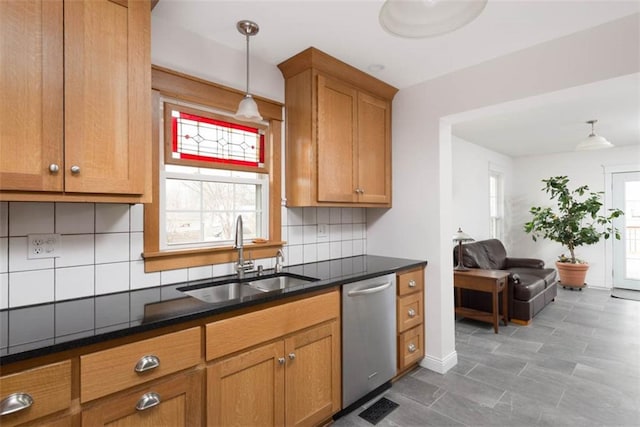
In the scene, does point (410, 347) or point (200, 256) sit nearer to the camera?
point (200, 256)

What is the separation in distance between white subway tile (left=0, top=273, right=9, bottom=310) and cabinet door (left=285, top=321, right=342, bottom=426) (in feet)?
4.15

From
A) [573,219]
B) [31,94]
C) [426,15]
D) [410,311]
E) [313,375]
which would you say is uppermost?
[426,15]

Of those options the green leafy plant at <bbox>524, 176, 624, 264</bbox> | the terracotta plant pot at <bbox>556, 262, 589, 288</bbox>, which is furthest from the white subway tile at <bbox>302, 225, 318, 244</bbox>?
the terracotta plant pot at <bbox>556, 262, 589, 288</bbox>

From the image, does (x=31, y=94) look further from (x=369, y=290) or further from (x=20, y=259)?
(x=369, y=290)

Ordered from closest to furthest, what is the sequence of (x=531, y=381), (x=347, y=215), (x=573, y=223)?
(x=531, y=381) < (x=347, y=215) < (x=573, y=223)

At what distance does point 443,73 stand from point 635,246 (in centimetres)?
553

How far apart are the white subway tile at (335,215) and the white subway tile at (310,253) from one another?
0.30 metres

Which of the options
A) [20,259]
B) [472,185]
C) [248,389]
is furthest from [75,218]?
[472,185]

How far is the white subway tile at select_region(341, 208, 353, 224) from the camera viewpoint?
9.64ft

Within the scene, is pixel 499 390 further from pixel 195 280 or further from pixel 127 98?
pixel 127 98

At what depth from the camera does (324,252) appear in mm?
2764

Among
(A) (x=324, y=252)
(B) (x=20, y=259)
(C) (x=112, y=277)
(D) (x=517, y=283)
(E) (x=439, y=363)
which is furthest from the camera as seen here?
(D) (x=517, y=283)

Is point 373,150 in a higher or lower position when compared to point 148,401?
higher

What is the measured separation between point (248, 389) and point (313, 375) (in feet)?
1.43
